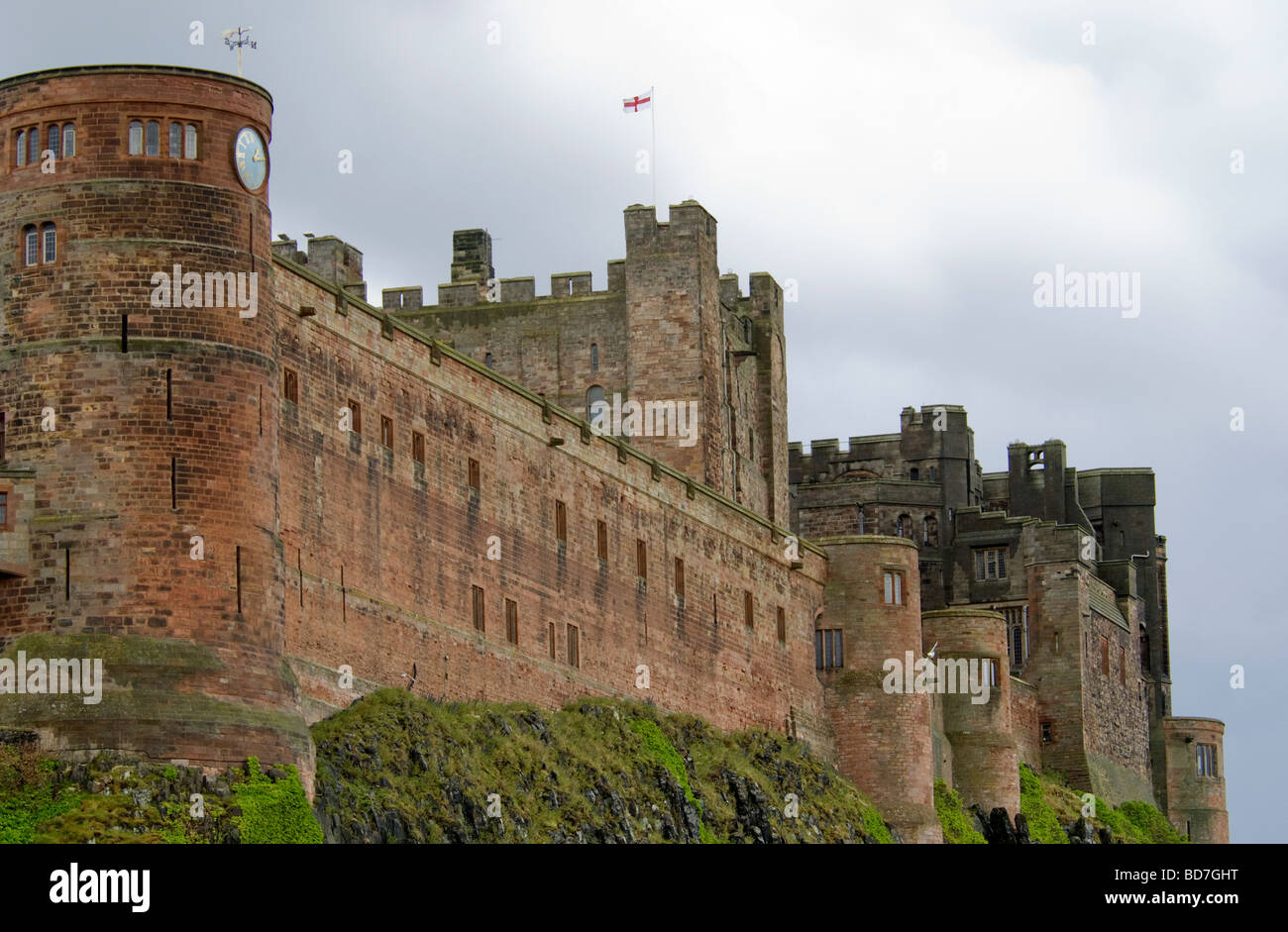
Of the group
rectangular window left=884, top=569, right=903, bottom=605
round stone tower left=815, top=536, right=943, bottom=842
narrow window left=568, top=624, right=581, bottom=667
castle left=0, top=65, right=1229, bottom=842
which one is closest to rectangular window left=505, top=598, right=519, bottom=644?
castle left=0, top=65, right=1229, bottom=842

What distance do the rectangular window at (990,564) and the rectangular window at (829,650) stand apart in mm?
24894

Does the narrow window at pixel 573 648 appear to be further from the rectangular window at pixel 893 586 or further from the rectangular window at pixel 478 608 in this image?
the rectangular window at pixel 893 586

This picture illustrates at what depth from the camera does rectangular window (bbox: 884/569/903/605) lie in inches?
3622

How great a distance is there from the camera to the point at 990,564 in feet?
381

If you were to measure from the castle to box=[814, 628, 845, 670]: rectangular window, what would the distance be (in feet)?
0.23

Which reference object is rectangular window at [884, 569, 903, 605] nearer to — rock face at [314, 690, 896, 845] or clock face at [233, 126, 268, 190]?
rock face at [314, 690, 896, 845]

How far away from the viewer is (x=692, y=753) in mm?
79062

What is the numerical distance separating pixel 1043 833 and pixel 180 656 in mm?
53199

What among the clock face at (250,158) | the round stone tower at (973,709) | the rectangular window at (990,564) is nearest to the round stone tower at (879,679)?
the round stone tower at (973,709)

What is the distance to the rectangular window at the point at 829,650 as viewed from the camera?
9150 centimetres

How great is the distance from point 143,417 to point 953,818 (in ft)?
148

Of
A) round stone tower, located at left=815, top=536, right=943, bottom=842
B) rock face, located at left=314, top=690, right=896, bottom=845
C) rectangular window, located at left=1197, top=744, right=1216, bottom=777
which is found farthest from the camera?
rectangular window, located at left=1197, top=744, right=1216, bottom=777

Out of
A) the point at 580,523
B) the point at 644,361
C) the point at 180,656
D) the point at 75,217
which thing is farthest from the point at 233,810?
the point at 644,361
